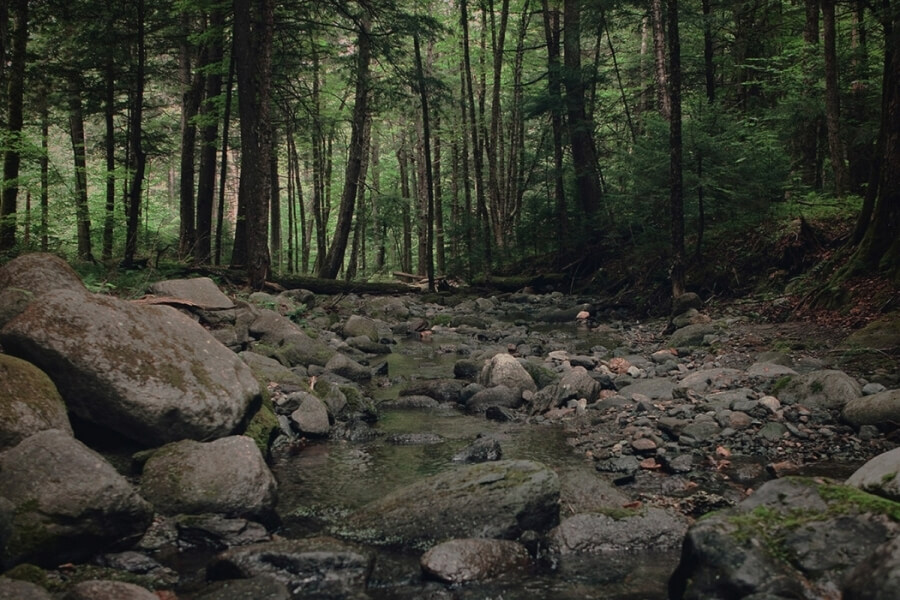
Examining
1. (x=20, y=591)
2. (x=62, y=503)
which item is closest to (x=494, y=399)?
(x=62, y=503)

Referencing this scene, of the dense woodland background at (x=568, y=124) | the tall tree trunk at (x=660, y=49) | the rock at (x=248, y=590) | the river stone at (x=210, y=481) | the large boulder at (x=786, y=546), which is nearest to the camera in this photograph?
the large boulder at (x=786, y=546)

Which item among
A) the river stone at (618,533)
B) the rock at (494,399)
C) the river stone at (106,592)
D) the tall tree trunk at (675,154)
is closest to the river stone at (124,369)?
the river stone at (106,592)

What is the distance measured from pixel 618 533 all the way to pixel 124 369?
4.04 m

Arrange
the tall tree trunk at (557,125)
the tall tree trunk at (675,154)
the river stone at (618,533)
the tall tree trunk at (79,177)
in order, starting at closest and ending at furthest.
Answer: the river stone at (618,533) → the tall tree trunk at (675,154) → the tall tree trunk at (79,177) → the tall tree trunk at (557,125)

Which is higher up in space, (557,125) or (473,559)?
(557,125)

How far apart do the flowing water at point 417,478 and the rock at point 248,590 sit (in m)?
0.55

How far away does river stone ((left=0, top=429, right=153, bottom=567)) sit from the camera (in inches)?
146

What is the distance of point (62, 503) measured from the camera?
3840 mm

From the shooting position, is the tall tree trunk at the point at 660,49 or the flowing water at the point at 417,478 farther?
the tall tree trunk at the point at 660,49

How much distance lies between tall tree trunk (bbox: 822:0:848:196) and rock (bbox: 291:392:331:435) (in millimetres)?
11878

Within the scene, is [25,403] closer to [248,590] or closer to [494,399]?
[248,590]

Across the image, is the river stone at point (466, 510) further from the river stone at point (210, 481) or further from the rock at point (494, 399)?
the rock at point (494, 399)

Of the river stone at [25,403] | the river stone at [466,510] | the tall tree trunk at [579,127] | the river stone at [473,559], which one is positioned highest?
the tall tree trunk at [579,127]

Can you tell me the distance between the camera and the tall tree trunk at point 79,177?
44.6ft
